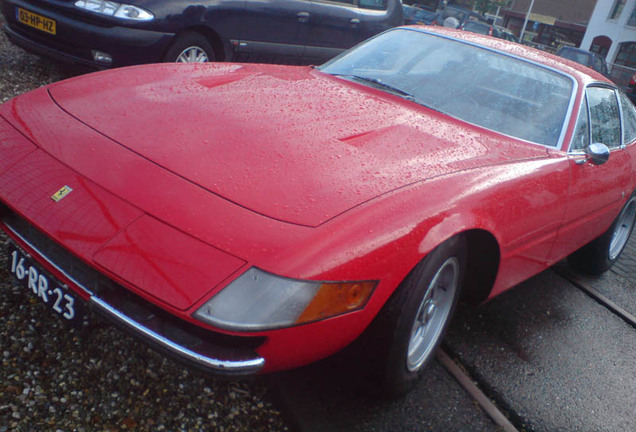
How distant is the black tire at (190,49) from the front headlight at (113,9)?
0.40 meters

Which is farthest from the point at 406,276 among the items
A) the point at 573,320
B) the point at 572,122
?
the point at 573,320

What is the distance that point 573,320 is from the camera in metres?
3.39

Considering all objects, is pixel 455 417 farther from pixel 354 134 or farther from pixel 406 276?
pixel 354 134

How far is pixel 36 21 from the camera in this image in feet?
15.3

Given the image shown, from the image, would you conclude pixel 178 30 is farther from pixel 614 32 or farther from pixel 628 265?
pixel 614 32

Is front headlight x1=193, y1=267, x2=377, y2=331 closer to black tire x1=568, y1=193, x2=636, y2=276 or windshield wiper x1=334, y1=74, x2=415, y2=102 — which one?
windshield wiper x1=334, y1=74, x2=415, y2=102

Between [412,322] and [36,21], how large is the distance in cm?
420

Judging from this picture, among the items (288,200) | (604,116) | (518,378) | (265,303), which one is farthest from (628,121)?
(265,303)

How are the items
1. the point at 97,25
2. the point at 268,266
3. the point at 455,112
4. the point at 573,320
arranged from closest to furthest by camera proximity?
the point at 268,266 → the point at 455,112 → the point at 573,320 → the point at 97,25

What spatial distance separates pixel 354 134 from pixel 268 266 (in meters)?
0.92

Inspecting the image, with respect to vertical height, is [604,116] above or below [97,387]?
above

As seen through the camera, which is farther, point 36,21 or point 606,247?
point 36,21

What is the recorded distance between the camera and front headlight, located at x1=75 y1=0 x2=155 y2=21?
Answer: 455 cm

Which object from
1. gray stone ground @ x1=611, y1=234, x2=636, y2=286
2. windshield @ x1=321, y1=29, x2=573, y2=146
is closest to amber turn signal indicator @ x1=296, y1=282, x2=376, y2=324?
windshield @ x1=321, y1=29, x2=573, y2=146
